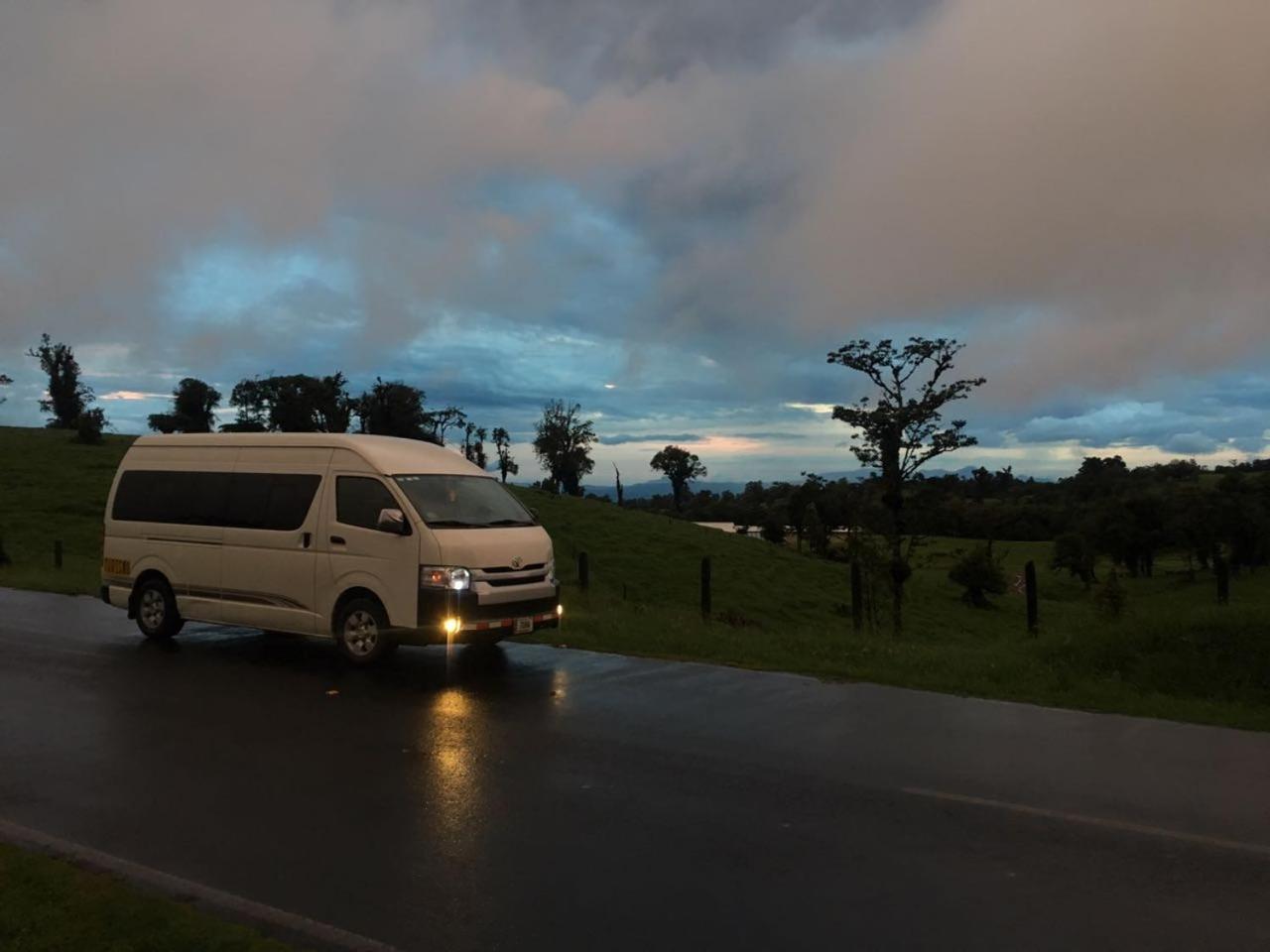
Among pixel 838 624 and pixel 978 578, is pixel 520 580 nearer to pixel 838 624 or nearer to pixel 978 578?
pixel 838 624

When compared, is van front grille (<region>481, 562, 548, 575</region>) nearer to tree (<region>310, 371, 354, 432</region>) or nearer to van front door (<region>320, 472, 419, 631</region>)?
van front door (<region>320, 472, 419, 631</region>)

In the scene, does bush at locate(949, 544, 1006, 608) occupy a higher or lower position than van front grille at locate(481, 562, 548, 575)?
lower

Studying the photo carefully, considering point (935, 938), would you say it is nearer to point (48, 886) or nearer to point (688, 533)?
point (48, 886)

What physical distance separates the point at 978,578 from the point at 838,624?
16.0 meters

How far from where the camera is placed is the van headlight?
30.9 ft

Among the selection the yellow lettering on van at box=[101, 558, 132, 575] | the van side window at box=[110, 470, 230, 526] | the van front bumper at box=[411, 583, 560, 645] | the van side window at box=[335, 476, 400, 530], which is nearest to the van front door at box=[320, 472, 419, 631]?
the van side window at box=[335, 476, 400, 530]

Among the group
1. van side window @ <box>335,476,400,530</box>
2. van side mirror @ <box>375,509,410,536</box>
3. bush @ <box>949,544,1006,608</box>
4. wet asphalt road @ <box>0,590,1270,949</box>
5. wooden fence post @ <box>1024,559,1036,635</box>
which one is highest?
van side window @ <box>335,476,400,530</box>

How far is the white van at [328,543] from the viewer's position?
31.5 feet

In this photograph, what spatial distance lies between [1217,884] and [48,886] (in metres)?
5.62

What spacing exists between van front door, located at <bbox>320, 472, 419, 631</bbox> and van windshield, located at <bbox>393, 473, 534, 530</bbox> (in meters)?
0.22

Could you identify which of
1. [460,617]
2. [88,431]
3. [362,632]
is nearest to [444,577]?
[460,617]

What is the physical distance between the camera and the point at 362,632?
395 inches

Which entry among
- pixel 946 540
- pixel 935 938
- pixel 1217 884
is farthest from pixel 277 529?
pixel 946 540

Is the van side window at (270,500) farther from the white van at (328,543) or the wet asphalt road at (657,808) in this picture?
the wet asphalt road at (657,808)
